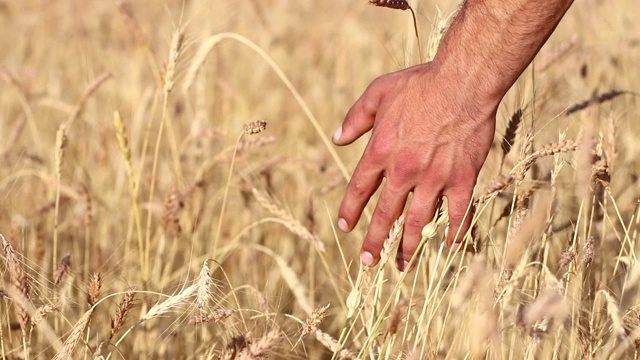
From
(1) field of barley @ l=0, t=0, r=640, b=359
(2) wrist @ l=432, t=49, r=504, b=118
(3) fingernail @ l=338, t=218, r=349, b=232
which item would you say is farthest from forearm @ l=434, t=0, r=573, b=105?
(3) fingernail @ l=338, t=218, r=349, b=232

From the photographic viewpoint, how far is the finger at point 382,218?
1.45 metres

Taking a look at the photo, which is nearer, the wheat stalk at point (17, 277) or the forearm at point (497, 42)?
the wheat stalk at point (17, 277)

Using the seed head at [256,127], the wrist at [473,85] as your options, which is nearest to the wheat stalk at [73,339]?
the seed head at [256,127]

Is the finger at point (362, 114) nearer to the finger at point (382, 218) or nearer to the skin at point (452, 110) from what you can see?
the skin at point (452, 110)

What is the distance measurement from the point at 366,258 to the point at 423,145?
0.84 feet

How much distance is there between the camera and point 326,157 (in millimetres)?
3064

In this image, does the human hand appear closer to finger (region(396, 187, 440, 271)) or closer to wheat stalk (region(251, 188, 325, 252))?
finger (region(396, 187, 440, 271))

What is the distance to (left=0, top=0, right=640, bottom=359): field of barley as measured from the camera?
1.35 meters

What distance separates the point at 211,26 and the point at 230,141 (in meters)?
0.61

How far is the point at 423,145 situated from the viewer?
140 centimetres

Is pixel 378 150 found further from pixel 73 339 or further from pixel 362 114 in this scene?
pixel 73 339

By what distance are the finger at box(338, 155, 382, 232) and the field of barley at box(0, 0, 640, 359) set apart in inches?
2.0

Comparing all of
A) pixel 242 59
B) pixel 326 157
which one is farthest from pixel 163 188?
pixel 242 59

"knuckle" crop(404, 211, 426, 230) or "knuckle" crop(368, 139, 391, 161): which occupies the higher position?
"knuckle" crop(368, 139, 391, 161)
